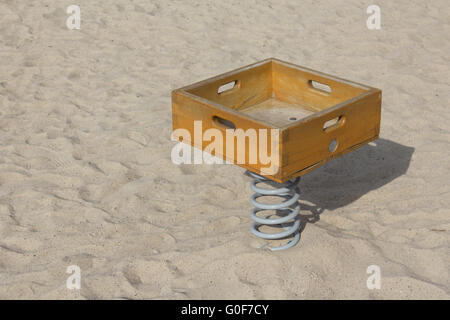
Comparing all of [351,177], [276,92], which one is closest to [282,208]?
[276,92]

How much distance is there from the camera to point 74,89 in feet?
19.0

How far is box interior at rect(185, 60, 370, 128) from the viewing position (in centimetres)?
368

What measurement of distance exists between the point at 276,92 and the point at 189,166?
94 centimetres

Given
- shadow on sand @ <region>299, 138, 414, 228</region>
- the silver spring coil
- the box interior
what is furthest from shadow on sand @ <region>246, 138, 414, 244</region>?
the box interior

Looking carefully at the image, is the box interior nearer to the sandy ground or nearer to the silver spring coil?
the silver spring coil

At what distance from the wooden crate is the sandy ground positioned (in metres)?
0.60

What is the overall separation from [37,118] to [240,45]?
2.24 m

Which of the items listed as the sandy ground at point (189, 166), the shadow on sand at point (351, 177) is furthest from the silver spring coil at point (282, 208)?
the shadow on sand at point (351, 177)

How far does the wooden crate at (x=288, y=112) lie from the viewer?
3.12 meters

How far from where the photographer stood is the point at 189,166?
4633 millimetres

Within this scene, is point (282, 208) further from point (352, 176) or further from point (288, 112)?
point (352, 176)

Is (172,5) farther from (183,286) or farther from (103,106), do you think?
(183,286)

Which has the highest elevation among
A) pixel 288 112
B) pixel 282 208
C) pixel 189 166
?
pixel 288 112

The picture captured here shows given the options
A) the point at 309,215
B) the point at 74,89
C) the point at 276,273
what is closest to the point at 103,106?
the point at 74,89
